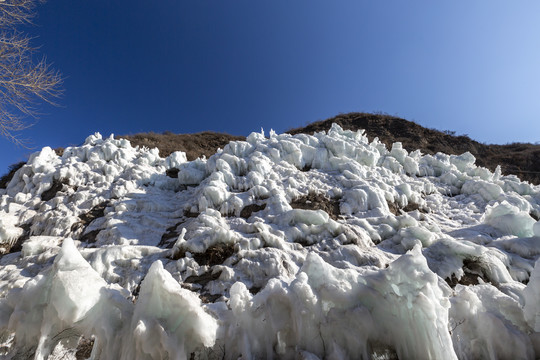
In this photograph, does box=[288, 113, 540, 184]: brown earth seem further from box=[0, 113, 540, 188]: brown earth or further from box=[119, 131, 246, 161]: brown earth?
box=[119, 131, 246, 161]: brown earth

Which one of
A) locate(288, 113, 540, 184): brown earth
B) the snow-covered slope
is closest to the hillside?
locate(288, 113, 540, 184): brown earth

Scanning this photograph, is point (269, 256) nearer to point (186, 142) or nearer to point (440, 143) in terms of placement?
point (186, 142)

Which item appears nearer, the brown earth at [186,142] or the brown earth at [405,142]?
the brown earth at [405,142]

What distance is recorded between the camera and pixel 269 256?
809 centimetres

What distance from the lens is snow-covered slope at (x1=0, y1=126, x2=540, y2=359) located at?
385cm

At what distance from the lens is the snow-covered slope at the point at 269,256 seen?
12.6 ft

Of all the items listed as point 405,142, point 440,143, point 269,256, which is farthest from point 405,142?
point 269,256

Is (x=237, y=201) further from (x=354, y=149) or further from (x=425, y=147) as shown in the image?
(x=425, y=147)

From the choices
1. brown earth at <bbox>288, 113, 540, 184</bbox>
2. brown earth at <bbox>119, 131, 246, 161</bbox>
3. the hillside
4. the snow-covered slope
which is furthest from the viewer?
brown earth at <bbox>119, 131, 246, 161</bbox>

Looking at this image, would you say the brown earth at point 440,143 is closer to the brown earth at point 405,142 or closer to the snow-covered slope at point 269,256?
the brown earth at point 405,142

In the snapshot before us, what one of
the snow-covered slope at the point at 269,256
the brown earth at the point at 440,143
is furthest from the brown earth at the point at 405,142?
the snow-covered slope at the point at 269,256

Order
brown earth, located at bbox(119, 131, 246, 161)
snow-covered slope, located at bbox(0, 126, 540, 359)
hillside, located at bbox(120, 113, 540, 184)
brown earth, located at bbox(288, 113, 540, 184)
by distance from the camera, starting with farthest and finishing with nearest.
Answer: brown earth, located at bbox(119, 131, 246, 161) → hillside, located at bbox(120, 113, 540, 184) → brown earth, located at bbox(288, 113, 540, 184) → snow-covered slope, located at bbox(0, 126, 540, 359)

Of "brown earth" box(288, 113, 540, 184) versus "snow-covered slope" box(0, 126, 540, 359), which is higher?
"brown earth" box(288, 113, 540, 184)

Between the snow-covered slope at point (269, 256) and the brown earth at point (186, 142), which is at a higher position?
the brown earth at point (186, 142)
